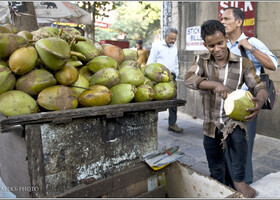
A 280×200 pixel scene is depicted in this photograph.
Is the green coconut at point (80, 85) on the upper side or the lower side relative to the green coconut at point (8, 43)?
lower

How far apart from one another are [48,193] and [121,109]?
2.35 ft

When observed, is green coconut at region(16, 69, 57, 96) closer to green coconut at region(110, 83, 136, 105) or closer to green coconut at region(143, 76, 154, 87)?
green coconut at region(110, 83, 136, 105)

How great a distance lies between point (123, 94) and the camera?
1901mm

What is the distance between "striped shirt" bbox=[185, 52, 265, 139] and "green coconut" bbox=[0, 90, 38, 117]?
1.32m

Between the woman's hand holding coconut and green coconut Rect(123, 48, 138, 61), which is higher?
green coconut Rect(123, 48, 138, 61)

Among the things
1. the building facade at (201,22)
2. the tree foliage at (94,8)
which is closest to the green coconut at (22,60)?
the building facade at (201,22)

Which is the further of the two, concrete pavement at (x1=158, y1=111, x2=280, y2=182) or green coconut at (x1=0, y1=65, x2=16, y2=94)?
concrete pavement at (x1=158, y1=111, x2=280, y2=182)

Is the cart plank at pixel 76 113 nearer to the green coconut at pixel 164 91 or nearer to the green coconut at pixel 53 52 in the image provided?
the green coconut at pixel 164 91

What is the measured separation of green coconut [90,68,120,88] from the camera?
188 centimetres

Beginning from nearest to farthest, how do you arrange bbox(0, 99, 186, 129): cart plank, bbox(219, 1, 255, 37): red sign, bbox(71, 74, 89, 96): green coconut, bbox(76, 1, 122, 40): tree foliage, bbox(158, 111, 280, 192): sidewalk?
bbox(0, 99, 186, 129): cart plank < bbox(71, 74, 89, 96): green coconut < bbox(158, 111, 280, 192): sidewalk < bbox(219, 1, 255, 37): red sign < bbox(76, 1, 122, 40): tree foliage

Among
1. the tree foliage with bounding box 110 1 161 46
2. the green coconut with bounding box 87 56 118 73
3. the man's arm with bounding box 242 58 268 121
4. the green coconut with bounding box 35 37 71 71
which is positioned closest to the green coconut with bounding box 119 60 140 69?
the green coconut with bounding box 87 56 118 73

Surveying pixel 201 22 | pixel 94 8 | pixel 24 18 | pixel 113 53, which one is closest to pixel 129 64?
pixel 113 53

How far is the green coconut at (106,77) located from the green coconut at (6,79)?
55 cm

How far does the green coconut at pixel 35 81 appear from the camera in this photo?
1643 millimetres
